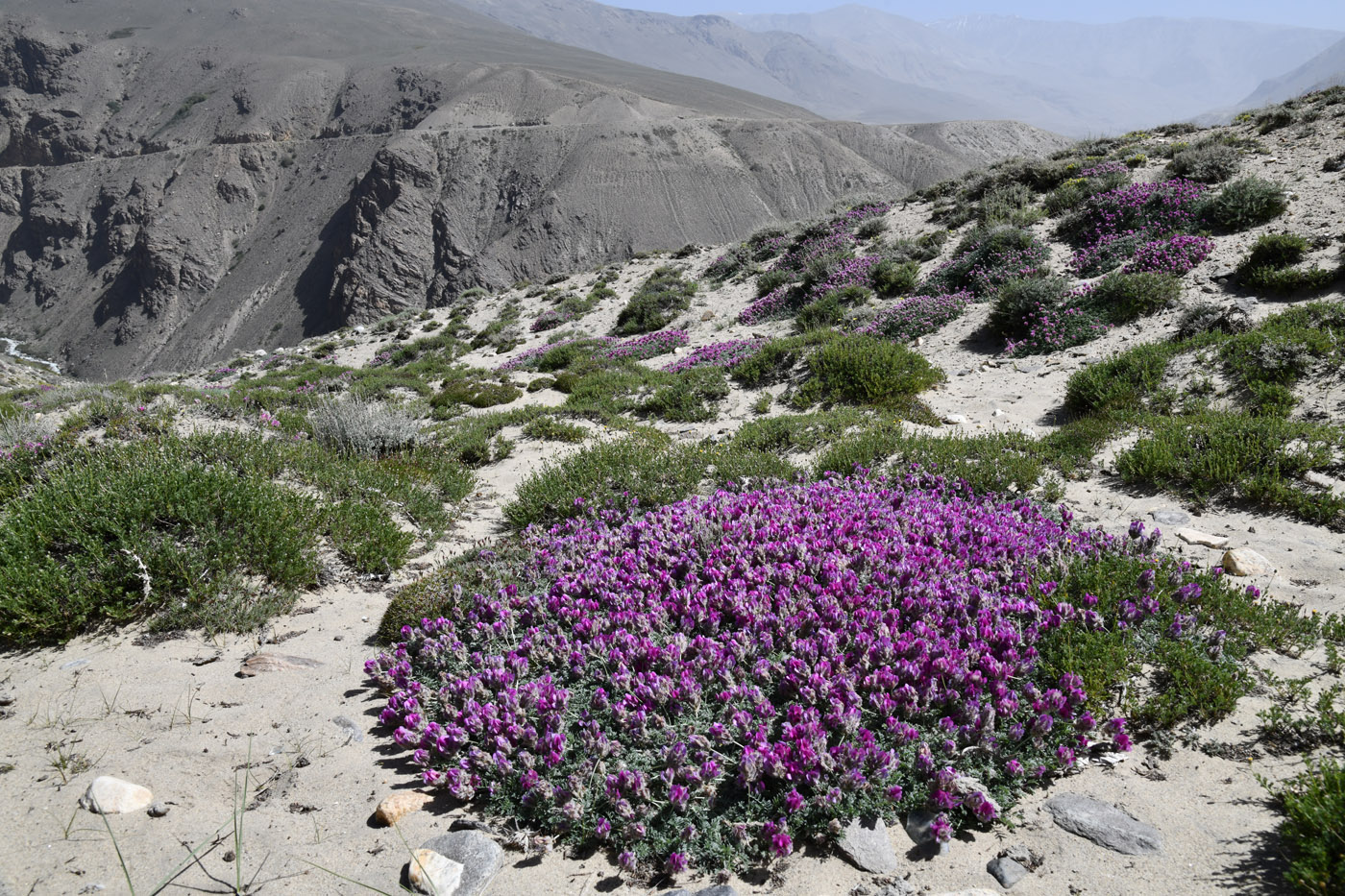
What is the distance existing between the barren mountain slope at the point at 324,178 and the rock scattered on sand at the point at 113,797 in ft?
227

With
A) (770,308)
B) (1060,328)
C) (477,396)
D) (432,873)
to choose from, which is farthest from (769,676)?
(770,308)

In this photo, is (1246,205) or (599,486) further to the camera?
(1246,205)

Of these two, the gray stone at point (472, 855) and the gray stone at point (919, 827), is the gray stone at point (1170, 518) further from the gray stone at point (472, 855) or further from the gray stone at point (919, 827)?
the gray stone at point (472, 855)

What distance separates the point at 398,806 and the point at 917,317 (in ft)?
44.4

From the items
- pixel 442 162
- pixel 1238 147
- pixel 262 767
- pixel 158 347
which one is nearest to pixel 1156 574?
pixel 262 767

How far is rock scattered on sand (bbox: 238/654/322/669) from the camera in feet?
14.1

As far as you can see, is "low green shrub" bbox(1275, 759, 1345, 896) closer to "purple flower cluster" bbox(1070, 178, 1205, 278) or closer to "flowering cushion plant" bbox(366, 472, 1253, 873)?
"flowering cushion plant" bbox(366, 472, 1253, 873)

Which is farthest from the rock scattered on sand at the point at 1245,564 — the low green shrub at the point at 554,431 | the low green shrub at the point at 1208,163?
the low green shrub at the point at 1208,163

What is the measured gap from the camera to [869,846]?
9.12 feet

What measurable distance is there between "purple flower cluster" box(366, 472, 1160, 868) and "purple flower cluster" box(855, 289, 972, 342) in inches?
378

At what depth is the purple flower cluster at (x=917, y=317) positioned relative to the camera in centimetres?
1373

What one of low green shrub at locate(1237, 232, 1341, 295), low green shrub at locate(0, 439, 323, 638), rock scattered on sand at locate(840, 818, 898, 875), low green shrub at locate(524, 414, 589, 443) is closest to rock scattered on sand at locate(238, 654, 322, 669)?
low green shrub at locate(0, 439, 323, 638)

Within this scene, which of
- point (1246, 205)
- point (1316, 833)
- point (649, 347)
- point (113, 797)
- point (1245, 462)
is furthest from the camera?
point (649, 347)

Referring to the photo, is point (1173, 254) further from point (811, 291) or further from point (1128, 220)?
point (811, 291)
